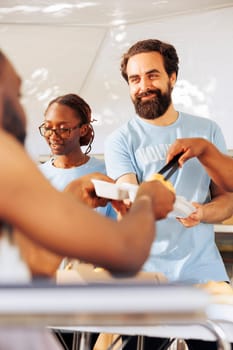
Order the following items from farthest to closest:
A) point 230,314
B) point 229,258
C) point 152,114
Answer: point 229,258
point 152,114
point 230,314

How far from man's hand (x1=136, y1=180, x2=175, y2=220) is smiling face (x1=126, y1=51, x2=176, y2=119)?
1.01m

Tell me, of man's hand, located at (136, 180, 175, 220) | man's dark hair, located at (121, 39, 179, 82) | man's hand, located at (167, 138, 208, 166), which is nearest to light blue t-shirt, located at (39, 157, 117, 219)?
man's hand, located at (167, 138, 208, 166)

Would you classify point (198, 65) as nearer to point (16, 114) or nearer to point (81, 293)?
point (16, 114)

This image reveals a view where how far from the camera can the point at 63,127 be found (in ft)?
5.93

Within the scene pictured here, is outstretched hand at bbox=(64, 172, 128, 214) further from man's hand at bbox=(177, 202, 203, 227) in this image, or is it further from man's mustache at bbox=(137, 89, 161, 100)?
man's mustache at bbox=(137, 89, 161, 100)

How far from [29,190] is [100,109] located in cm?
158

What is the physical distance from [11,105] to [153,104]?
1.17 metres

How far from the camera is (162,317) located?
546 millimetres

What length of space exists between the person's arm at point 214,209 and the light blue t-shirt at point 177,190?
0.06 ft

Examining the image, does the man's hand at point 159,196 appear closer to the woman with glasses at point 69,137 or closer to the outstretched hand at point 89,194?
the outstretched hand at point 89,194

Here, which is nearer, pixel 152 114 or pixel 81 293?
pixel 81 293

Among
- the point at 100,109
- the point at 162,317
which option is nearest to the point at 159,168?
the point at 100,109

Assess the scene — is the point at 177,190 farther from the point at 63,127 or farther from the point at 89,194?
the point at 89,194

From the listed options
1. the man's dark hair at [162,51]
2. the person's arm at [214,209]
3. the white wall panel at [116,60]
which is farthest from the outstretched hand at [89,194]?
the white wall panel at [116,60]
